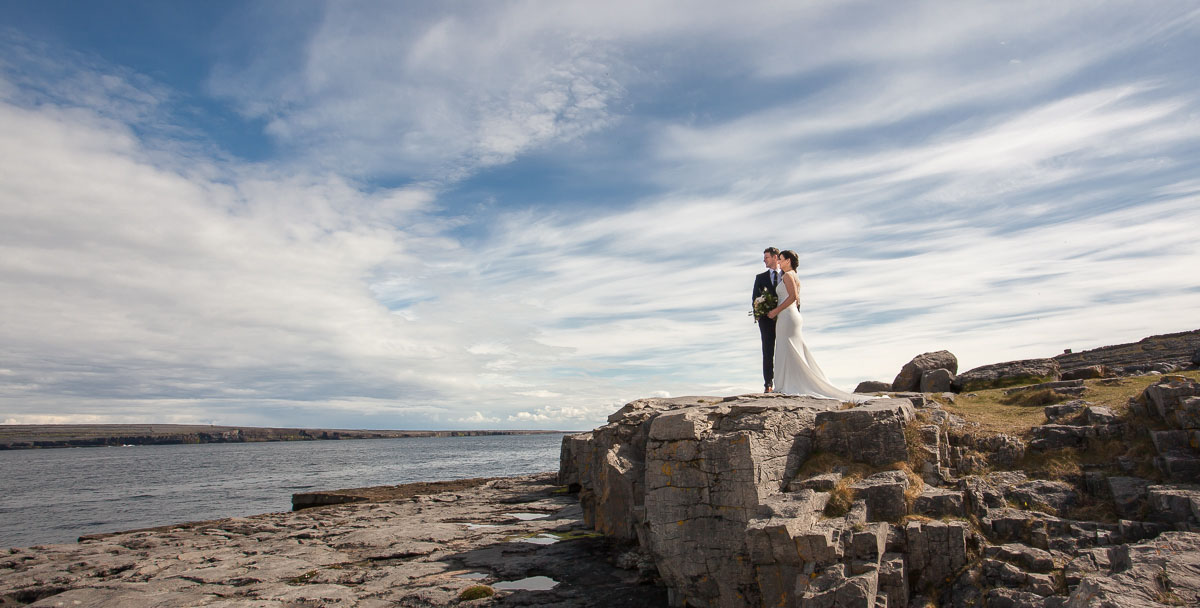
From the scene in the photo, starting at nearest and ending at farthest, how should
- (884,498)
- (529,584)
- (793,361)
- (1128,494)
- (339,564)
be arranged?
(1128,494), (884,498), (529,584), (793,361), (339,564)

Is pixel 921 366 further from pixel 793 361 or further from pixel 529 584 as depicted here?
pixel 529 584

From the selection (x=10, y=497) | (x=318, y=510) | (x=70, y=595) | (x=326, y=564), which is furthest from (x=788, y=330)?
(x=10, y=497)

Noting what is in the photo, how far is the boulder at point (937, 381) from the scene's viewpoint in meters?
18.0

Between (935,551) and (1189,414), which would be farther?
(1189,414)

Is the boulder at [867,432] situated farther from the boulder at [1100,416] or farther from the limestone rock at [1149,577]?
the limestone rock at [1149,577]

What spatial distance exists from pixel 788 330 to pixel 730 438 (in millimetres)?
5270

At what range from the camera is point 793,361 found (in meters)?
16.1

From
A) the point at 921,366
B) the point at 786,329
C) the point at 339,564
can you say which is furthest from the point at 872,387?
the point at 339,564

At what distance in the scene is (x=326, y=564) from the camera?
1806 centimetres

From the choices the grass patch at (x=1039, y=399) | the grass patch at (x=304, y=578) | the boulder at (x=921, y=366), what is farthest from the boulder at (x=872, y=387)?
the grass patch at (x=304, y=578)

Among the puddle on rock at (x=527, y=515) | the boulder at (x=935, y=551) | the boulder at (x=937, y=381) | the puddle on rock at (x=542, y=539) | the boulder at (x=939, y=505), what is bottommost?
the puddle on rock at (x=527, y=515)

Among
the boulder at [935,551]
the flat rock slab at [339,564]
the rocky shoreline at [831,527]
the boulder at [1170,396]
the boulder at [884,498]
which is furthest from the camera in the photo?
the flat rock slab at [339,564]

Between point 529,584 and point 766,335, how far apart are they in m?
9.32

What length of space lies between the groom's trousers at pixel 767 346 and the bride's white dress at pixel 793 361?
3.04 feet
